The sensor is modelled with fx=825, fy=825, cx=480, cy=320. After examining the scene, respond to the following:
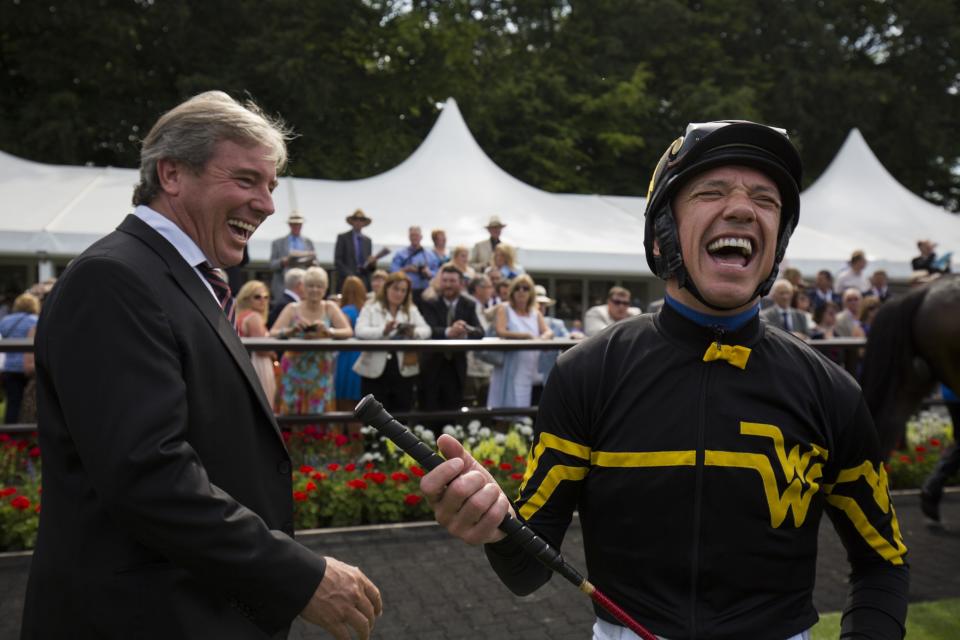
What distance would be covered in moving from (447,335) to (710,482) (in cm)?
659

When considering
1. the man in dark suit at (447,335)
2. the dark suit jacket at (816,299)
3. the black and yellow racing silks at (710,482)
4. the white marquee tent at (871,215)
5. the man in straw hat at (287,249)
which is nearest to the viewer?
the black and yellow racing silks at (710,482)

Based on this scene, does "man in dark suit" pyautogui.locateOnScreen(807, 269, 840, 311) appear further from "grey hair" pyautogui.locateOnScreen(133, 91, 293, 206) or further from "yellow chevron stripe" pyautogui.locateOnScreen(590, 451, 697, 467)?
"grey hair" pyautogui.locateOnScreen(133, 91, 293, 206)

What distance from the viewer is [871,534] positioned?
5.94 feet

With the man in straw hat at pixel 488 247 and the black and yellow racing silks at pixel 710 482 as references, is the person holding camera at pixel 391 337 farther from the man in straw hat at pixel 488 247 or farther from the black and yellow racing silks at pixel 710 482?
the black and yellow racing silks at pixel 710 482

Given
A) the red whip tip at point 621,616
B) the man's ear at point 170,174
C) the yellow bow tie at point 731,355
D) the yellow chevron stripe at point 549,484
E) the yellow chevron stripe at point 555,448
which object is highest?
the man's ear at point 170,174

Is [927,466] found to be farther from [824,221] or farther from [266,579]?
[824,221]

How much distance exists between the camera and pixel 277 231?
12.6 m

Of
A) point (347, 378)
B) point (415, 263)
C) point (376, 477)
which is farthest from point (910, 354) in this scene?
point (415, 263)

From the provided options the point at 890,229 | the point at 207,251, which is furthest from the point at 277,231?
the point at 890,229

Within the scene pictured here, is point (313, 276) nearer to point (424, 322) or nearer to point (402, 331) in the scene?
Answer: point (402, 331)

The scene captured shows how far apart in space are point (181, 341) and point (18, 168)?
47.4 feet

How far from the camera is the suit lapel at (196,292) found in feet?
6.12

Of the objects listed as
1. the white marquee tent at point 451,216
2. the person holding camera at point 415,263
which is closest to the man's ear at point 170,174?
the person holding camera at point 415,263

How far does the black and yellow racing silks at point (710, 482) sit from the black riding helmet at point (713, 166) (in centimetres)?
13
